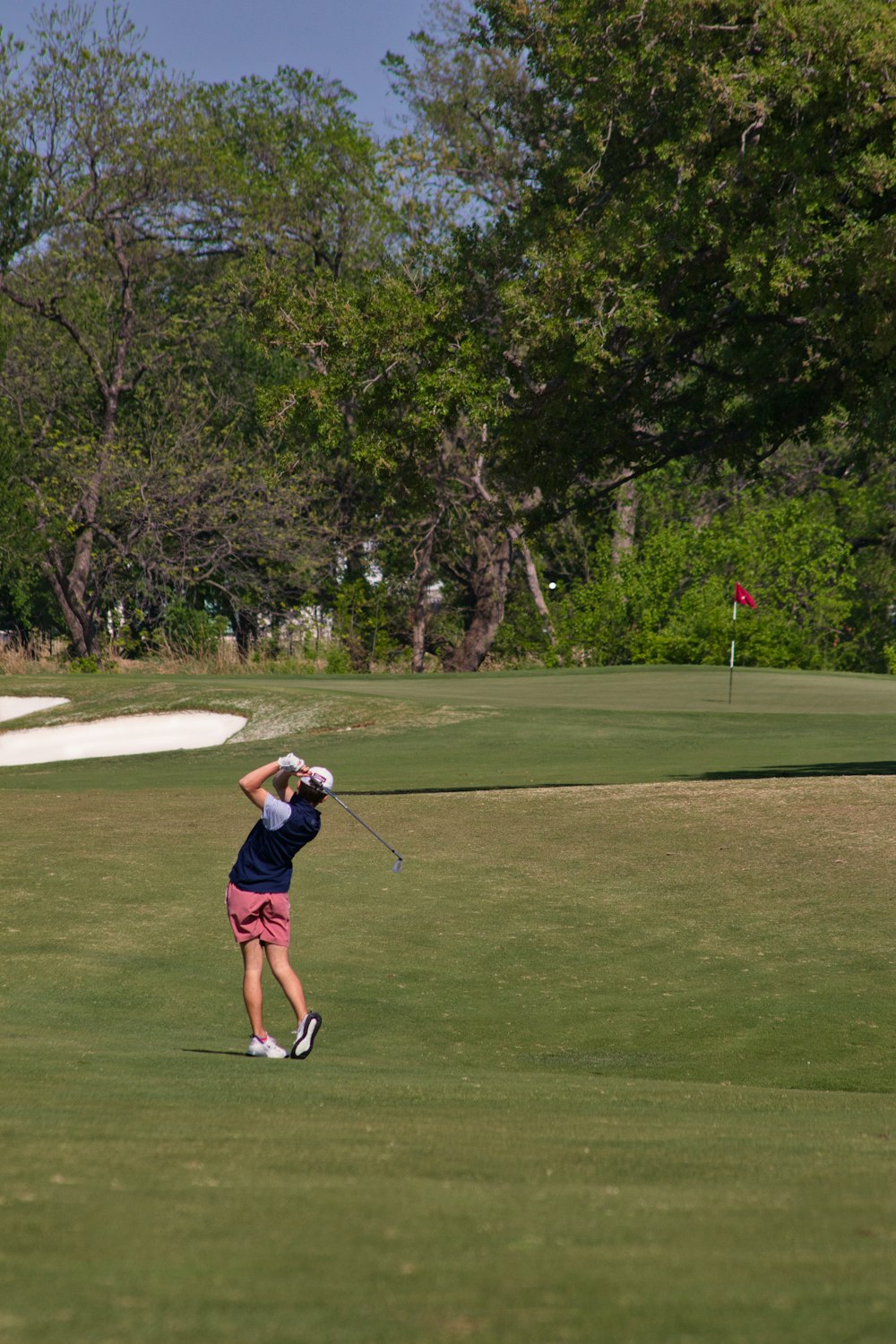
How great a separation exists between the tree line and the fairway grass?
17.6 ft

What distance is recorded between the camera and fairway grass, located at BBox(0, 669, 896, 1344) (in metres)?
3.39

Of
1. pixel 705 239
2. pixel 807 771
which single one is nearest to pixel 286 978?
pixel 807 771

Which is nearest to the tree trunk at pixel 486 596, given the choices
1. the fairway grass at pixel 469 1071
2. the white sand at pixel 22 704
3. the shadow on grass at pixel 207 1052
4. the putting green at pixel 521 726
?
the putting green at pixel 521 726

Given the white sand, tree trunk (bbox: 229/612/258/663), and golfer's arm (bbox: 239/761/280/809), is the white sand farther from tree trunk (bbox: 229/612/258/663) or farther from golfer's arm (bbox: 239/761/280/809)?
tree trunk (bbox: 229/612/258/663)

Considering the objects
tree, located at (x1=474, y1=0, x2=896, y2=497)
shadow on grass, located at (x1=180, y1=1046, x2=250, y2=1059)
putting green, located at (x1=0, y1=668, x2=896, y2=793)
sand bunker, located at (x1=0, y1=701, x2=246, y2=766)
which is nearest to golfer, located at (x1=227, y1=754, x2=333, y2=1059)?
shadow on grass, located at (x1=180, y1=1046, x2=250, y2=1059)

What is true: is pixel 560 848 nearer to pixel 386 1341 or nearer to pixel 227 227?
pixel 386 1341

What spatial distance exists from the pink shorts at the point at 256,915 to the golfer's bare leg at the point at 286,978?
5cm

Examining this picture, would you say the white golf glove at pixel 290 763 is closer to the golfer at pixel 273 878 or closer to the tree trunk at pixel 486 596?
the golfer at pixel 273 878

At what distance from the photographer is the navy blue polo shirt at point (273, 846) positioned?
870 cm

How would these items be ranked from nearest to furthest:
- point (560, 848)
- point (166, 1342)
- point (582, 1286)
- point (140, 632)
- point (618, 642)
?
point (166, 1342)
point (582, 1286)
point (560, 848)
point (618, 642)
point (140, 632)

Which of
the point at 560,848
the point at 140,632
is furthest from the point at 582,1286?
the point at 140,632

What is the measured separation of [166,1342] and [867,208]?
1754 centimetres

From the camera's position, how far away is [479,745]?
23.2 metres

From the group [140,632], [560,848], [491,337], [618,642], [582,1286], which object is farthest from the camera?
[140,632]
